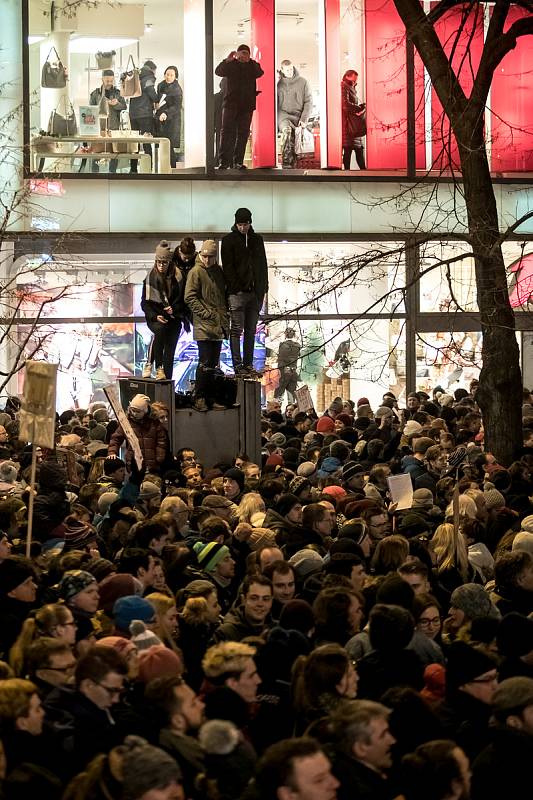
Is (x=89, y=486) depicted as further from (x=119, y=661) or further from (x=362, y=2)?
(x=362, y=2)

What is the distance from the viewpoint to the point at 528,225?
31906 mm

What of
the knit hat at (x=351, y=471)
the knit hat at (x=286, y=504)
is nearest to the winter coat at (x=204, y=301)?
the knit hat at (x=351, y=471)

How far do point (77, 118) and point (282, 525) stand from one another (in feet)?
58.7

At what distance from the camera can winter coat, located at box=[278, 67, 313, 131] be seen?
30.0 metres

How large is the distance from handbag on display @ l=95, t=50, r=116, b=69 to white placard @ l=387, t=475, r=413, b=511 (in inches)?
686

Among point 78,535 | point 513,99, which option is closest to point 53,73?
point 513,99

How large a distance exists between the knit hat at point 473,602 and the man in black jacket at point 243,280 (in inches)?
470

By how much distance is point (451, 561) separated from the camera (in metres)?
11.3

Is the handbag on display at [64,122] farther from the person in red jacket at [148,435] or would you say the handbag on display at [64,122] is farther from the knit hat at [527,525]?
the knit hat at [527,525]

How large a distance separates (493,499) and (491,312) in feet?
14.7

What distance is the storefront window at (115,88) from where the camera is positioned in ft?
94.7

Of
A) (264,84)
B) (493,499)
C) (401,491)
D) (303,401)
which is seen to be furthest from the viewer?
(264,84)

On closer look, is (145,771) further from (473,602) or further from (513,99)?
(513,99)

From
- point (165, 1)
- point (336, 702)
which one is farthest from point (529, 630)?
point (165, 1)
